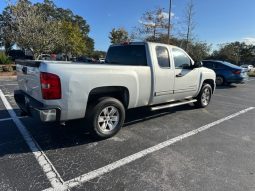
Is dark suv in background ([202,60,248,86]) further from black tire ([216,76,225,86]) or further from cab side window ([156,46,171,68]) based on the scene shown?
cab side window ([156,46,171,68])

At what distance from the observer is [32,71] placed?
3734 millimetres

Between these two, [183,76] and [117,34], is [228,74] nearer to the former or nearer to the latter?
[183,76]

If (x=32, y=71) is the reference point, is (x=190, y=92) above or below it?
Result: below

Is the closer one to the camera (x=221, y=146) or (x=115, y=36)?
(x=221, y=146)

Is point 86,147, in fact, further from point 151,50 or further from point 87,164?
point 151,50

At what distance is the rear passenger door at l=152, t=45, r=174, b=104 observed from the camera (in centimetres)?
498

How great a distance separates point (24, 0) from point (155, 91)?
854 inches

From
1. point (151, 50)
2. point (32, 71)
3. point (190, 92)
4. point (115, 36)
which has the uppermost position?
point (115, 36)

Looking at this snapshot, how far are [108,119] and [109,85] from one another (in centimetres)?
70

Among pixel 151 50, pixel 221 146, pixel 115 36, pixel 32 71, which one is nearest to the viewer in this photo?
pixel 32 71

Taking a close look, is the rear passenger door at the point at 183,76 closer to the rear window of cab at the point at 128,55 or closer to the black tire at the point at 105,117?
the rear window of cab at the point at 128,55

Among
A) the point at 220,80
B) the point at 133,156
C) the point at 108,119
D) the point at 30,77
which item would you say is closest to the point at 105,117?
the point at 108,119

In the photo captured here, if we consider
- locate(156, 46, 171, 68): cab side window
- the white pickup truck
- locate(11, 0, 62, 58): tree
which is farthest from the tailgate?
locate(11, 0, 62, 58): tree

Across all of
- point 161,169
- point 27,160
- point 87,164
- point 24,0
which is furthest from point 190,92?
point 24,0
